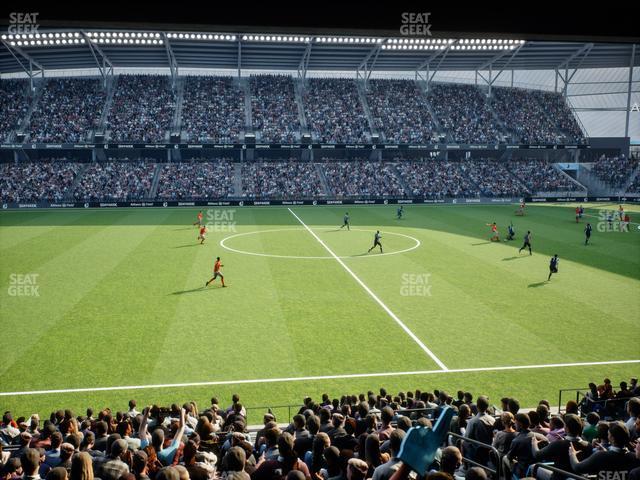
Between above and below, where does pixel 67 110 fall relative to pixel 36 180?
above

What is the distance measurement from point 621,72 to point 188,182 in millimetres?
59046

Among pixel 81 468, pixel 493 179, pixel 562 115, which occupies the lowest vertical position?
pixel 81 468

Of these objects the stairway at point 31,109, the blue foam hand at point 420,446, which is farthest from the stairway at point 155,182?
the blue foam hand at point 420,446

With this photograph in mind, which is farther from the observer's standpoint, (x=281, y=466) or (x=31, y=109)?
(x=31, y=109)

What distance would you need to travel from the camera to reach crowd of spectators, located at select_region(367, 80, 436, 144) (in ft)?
223

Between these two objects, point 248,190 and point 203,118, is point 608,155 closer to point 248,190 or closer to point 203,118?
point 248,190

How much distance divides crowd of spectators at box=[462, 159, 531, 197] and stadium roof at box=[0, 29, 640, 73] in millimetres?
13461

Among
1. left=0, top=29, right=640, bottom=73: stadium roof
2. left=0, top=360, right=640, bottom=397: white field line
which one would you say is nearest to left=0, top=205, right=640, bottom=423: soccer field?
left=0, top=360, right=640, bottom=397: white field line

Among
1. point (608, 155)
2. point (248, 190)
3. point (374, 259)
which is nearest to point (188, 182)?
point (248, 190)

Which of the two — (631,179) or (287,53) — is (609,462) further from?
(631,179)

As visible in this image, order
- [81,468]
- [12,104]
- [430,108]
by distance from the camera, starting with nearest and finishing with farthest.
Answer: [81,468] → [12,104] → [430,108]

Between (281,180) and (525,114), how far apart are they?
122 ft

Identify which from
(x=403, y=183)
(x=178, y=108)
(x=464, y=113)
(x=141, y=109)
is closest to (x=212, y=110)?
(x=178, y=108)

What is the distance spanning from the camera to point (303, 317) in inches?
806
